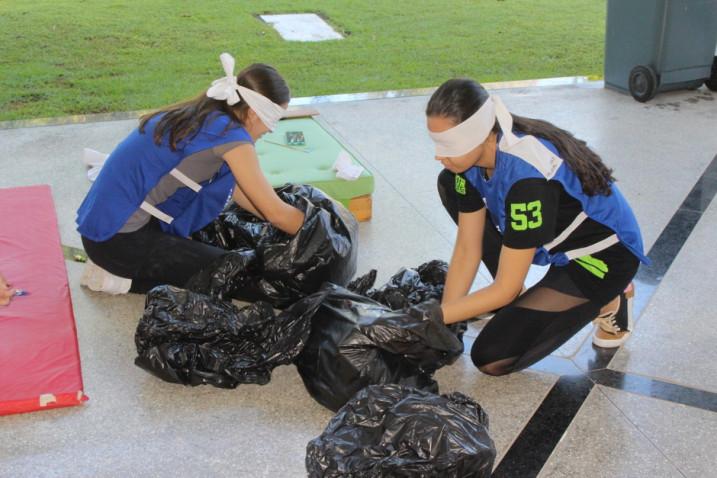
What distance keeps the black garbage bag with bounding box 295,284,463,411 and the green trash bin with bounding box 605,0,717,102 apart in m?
3.96

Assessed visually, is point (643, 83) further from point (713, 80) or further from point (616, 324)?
point (616, 324)

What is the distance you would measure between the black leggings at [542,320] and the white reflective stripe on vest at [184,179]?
1.27 m


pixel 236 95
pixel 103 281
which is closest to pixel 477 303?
pixel 236 95

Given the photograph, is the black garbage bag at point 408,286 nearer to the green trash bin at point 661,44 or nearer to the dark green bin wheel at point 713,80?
the green trash bin at point 661,44

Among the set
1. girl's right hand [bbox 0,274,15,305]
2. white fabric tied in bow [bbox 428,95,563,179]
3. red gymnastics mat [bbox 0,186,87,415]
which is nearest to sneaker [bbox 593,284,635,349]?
white fabric tied in bow [bbox 428,95,563,179]

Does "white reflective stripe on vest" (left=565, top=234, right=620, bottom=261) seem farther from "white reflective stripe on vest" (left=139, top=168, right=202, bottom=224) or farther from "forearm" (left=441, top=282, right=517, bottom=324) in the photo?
"white reflective stripe on vest" (left=139, top=168, right=202, bottom=224)

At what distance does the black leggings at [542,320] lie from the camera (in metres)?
2.76

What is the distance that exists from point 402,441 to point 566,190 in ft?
3.15

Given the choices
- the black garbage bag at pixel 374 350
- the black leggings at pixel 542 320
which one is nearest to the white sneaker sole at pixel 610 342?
the black leggings at pixel 542 320

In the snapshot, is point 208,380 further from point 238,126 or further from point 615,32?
point 615,32

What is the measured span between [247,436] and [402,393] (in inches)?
22.4

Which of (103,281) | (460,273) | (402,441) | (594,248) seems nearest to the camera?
(402,441)

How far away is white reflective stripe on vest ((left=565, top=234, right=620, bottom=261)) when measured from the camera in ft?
8.84

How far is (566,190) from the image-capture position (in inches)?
99.0
